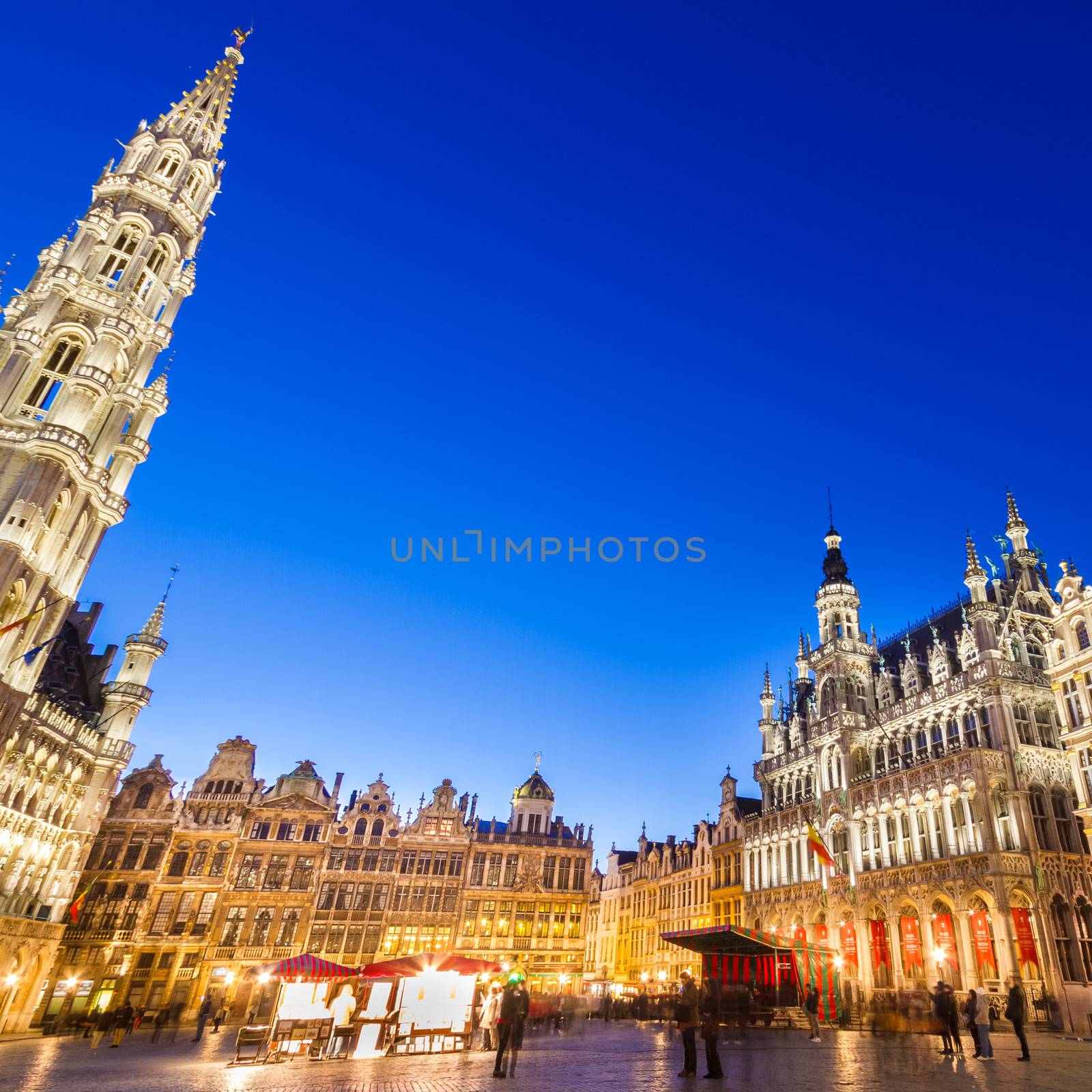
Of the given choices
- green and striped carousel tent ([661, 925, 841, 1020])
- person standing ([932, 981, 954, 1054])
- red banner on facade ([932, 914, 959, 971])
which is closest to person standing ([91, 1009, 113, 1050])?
green and striped carousel tent ([661, 925, 841, 1020])

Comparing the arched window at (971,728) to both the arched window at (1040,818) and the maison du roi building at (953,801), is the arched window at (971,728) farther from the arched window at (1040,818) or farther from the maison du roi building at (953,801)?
the arched window at (1040,818)

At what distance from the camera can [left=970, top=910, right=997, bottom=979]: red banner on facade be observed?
35219 millimetres

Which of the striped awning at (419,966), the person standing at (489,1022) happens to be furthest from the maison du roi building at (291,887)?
the striped awning at (419,966)

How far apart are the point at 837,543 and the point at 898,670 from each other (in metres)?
13.0

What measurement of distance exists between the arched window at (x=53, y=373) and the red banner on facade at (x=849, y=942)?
53309 mm

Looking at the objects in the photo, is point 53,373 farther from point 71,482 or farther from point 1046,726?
point 1046,726

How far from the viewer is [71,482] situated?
35969 millimetres

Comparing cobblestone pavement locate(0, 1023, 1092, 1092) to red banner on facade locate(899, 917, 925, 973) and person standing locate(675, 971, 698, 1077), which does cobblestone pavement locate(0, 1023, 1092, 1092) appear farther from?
red banner on facade locate(899, 917, 925, 973)

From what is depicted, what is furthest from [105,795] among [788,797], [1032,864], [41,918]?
[1032,864]

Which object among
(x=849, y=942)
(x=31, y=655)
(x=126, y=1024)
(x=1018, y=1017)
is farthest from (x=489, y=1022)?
(x=849, y=942)

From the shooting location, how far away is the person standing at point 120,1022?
31.0 meters

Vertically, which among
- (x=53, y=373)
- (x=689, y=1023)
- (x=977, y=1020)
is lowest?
(x=689, y=1023)

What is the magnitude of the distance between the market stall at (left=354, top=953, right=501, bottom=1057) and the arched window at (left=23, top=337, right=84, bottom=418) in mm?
31602

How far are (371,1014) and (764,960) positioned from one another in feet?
77.5
